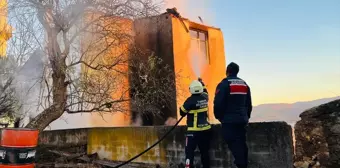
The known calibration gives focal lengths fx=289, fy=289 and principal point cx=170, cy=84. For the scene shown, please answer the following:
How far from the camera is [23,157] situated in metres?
4.31

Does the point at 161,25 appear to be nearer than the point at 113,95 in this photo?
No

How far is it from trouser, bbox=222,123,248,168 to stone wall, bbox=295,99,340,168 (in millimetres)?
812

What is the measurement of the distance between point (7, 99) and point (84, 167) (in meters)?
3.54

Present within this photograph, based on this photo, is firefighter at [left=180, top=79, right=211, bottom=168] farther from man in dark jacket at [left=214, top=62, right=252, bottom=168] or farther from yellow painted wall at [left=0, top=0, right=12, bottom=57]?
yellow painted wall at [left=0, top=0, right=12, bottom=57]

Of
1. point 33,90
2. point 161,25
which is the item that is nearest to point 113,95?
point 33,90

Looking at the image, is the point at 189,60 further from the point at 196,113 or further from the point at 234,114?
the point at 234,114

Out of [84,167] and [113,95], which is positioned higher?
[113,95]

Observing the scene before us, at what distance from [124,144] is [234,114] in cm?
334

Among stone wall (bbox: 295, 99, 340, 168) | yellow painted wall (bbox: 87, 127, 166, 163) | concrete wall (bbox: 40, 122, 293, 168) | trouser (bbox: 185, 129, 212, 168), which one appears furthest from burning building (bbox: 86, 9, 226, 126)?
stone wall (bbox: 295, 99, 340, 168)

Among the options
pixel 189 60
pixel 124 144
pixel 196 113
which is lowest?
pixel 124 144

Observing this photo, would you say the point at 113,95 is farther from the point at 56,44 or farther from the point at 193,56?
the point at 193,56

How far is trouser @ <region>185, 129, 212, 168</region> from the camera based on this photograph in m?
4.84

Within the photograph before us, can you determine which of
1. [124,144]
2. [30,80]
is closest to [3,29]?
[30,80]

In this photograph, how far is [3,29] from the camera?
7543 mm
